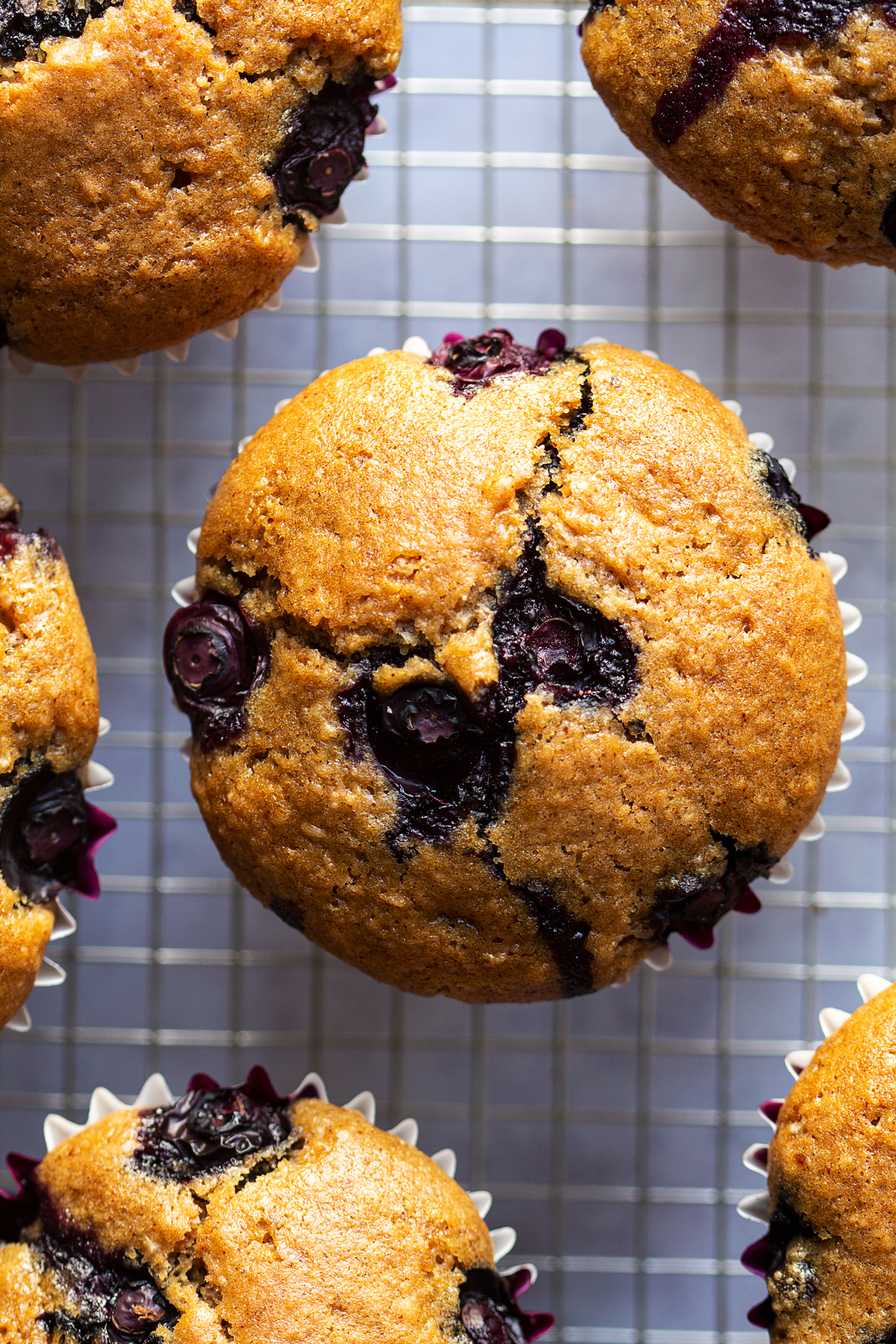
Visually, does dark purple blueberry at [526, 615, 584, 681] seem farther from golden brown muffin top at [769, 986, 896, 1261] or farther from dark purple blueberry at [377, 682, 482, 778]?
golden brown muffin top at [769, 986, 896, 1261]

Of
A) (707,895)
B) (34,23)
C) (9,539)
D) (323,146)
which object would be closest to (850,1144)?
(707,895)

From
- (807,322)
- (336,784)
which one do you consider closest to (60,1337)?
(336,784)

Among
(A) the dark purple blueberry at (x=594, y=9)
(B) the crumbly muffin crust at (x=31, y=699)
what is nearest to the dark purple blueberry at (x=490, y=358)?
(A) the dark purple blueberry at (x=594, y=9)

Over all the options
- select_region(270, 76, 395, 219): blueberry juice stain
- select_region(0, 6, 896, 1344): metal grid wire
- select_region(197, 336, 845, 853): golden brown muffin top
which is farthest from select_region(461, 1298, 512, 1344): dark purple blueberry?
select_region(270, 76, 395, 219): blueberry juice stain

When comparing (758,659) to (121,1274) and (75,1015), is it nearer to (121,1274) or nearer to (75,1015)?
(121,1274)

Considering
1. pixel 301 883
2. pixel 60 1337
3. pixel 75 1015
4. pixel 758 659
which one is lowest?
pixel 60 1337
